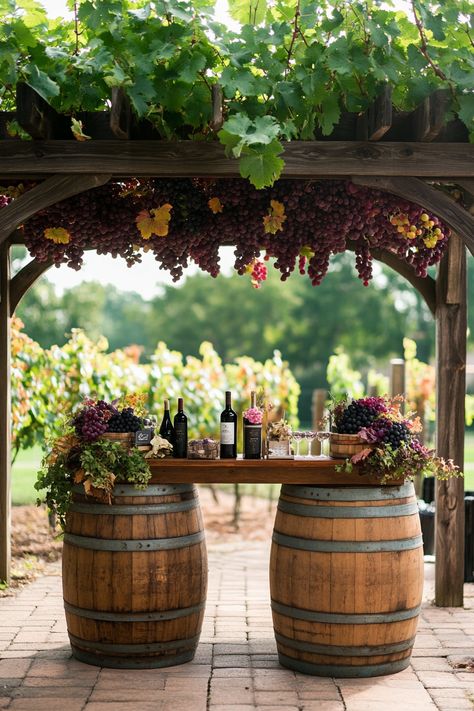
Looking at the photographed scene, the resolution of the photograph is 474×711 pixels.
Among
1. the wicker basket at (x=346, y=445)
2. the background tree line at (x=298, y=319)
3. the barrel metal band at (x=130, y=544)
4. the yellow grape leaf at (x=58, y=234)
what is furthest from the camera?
the background tree line at (x=298, y=319)

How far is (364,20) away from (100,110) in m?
1.19

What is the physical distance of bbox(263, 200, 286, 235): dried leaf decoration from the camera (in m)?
4.81

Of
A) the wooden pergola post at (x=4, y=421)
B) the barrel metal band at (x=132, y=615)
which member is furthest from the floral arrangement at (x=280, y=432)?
the wooden pergola post at (x=4, y=421)

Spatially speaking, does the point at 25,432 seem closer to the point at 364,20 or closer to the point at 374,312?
the point at 364,20

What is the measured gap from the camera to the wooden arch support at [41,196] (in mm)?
4121

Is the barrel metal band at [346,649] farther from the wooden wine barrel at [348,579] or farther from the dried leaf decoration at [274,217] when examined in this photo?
the dried leaf decoration at [274,217]

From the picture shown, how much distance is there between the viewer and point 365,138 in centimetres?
420

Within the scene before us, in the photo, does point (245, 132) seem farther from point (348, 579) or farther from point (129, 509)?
point (348, 579)

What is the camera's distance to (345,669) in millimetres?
4320

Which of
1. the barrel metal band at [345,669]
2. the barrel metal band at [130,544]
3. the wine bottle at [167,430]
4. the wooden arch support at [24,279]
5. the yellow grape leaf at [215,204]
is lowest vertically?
the barrel metal band at [345,669]

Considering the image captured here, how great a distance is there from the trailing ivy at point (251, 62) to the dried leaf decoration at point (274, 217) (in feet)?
2.23

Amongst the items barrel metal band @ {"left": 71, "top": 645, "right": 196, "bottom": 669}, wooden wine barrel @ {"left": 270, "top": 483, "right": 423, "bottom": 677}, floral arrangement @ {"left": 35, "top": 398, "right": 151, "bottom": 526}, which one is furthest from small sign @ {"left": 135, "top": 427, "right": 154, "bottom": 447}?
barrel metal band @ {"left": 71, "top": 645, "right": 196, "bottom": 669}

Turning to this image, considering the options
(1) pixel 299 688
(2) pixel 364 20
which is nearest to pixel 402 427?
(1) pixel 299 688

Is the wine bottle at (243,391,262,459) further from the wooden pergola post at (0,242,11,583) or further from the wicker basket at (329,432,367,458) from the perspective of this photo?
the wooden pergola post at (0,242,11,583)
